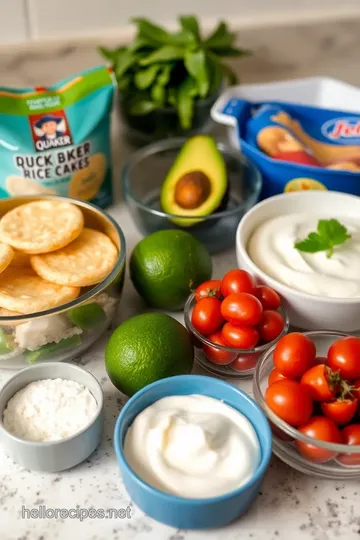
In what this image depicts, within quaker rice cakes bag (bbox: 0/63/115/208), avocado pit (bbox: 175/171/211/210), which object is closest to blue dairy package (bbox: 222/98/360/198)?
avocado pit (bbox: 175/171/211/210)

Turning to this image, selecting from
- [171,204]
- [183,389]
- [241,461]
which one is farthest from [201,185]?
[241,461]

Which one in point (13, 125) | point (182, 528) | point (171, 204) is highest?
point (13, 125)

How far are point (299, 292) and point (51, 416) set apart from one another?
398 mm

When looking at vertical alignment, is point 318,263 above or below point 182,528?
above

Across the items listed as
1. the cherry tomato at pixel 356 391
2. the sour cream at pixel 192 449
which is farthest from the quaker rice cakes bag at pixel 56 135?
the cherry tomato at pixel 356 391

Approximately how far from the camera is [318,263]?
1057 millimetres

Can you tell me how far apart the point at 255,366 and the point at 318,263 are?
21cm

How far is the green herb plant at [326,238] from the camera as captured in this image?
1.05 m

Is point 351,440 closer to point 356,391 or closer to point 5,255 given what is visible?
point 356,391

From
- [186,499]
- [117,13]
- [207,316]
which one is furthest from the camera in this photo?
[117,13]

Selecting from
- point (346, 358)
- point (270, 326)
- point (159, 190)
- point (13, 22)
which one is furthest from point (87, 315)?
point (13, 22)

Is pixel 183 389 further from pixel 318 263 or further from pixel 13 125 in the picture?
pixel 13 125

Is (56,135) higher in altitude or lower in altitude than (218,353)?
higher

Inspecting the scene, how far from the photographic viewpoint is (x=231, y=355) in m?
0.95
